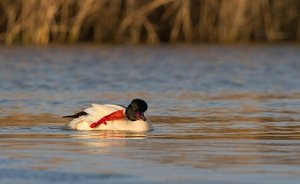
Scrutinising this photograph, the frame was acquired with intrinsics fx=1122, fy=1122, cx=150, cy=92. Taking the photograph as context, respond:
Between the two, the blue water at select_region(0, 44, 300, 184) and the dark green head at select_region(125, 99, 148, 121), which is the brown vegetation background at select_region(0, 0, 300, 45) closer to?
the blue water at select_region(0, 44, 300, 184)

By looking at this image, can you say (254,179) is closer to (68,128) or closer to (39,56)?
(68,128)

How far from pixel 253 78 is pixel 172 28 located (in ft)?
44.7

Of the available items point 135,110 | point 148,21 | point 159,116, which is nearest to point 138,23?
point 148,21

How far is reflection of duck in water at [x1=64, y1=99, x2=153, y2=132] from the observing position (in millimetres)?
12414

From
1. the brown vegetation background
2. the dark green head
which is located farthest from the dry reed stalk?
the dark green head

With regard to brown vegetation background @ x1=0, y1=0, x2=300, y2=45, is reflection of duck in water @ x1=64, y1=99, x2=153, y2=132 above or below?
below

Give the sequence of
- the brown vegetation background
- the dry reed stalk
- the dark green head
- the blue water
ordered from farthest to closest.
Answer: the dry reed stalk → the brown vegetation background → the dark green head → the blue water

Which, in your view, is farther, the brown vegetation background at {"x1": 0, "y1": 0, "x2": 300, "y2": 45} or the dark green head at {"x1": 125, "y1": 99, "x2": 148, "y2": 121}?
the brown vegetation background at {"x1": 0, "y1": 0, "x2": 300, "y2": 45}

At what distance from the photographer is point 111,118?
12.5m

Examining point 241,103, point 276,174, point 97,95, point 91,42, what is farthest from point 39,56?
point 276,174

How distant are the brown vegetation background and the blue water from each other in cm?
212

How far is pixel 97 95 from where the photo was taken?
1855cm

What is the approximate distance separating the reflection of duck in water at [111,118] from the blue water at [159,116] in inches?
7.9

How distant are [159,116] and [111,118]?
6.86 ft
